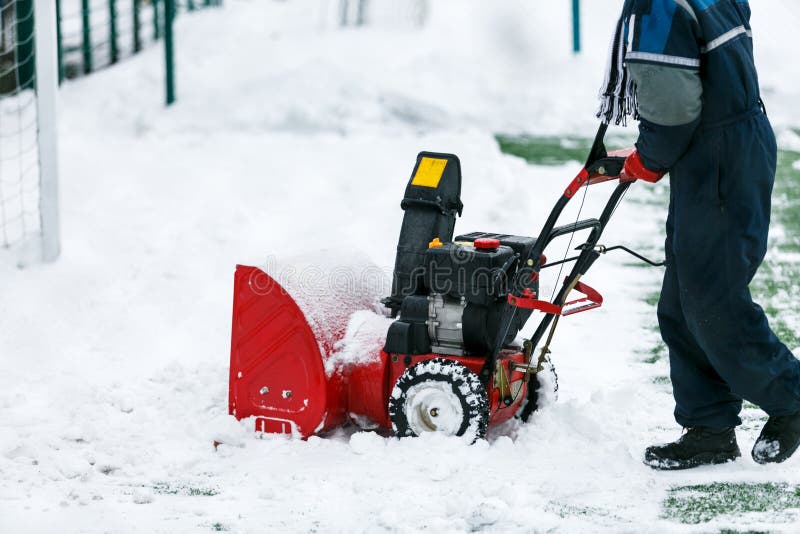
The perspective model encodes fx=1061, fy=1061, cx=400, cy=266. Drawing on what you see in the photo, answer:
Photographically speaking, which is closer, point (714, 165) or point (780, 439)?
point (714, 165)

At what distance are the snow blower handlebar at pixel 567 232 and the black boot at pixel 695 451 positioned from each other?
52cm

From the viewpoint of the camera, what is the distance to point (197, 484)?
10.9 feet

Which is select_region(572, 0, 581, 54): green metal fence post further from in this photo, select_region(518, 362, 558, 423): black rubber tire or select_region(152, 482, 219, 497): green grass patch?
select_region(152, 482, 219, 497): green grass patch

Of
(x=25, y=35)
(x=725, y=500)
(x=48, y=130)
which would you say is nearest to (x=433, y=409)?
(x=725, y=500)

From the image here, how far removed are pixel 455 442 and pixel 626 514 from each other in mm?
642

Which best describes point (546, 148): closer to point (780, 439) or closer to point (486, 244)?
point (486, 244)

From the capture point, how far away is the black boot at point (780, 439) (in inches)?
127

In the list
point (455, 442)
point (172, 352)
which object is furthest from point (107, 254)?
point (455, 442)

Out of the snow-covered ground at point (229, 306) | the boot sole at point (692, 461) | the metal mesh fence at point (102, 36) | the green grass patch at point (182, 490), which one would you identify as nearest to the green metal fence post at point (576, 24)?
the snow-covered ground at point (229, 306)

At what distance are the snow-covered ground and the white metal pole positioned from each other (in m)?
0.19

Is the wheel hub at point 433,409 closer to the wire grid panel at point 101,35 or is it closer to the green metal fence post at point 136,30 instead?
the wire grid panel at point 101,35

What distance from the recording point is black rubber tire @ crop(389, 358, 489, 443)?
3404mm

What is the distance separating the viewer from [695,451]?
337cm

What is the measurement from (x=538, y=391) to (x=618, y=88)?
3.67ft
